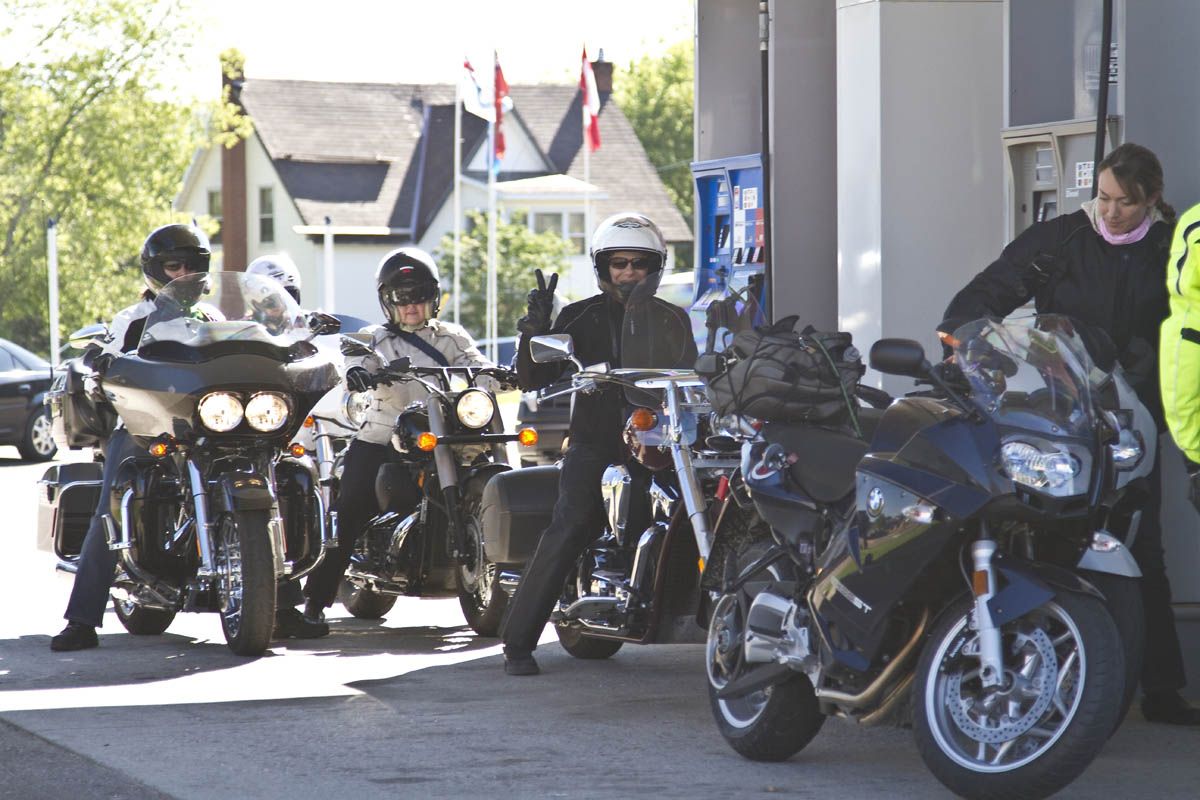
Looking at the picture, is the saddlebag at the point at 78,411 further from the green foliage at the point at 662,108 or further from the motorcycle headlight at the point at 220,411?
the green foliage at the point at 662,108

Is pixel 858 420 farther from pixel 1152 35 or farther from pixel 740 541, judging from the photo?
pixel 1152 35

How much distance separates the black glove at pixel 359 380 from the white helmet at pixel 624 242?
1.44m

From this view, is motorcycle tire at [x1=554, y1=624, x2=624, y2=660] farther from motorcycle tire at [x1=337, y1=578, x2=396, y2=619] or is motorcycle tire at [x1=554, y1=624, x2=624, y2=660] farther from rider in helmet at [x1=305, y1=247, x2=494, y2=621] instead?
motorcycle tire at [x1=337, y1=578, x2=396, y2=619]

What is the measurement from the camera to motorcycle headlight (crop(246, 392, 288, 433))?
803 cm

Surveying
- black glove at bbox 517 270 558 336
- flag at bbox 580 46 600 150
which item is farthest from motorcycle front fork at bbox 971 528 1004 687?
flag at bbox 580 46 600 150

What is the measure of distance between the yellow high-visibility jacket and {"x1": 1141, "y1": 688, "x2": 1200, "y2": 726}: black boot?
0.96 m

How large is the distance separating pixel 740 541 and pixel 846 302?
243 cm

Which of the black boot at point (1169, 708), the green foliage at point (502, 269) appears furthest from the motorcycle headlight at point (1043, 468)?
the green foliage at point (502, 269)

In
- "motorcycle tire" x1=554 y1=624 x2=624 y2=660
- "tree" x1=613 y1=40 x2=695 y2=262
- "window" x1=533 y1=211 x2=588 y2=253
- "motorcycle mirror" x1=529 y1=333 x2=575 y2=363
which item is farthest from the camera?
"tree" x1=613 y1=40 x2=695 y2=262

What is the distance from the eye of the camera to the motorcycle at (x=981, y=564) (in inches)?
192

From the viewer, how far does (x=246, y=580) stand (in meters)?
7.75

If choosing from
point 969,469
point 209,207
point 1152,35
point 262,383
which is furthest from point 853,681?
point 209,207

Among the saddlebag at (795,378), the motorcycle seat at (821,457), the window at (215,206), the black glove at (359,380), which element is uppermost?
the window at (215,206)

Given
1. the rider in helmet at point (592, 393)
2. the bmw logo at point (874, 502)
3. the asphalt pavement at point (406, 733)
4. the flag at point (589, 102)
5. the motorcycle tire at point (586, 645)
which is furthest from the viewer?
the flag at point (589, 102)
